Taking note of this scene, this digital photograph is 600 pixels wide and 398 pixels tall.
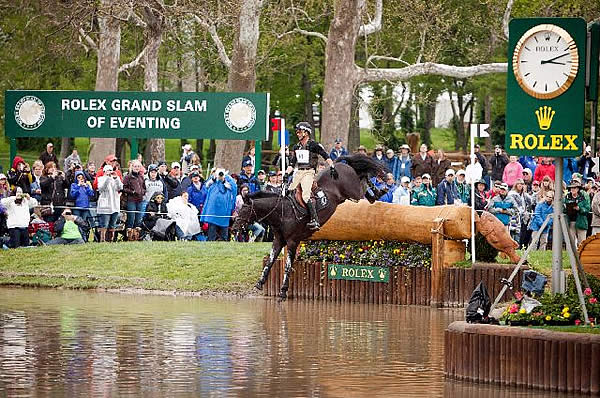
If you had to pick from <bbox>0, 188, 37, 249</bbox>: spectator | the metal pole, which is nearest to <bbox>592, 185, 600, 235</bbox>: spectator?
<bbox>0, 188, 37, 249</bbox>: spectator

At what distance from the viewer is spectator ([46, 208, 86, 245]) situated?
32938 millimetres

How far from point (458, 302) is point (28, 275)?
8901 mm

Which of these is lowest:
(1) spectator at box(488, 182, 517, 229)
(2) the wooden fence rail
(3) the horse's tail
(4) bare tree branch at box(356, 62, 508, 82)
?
(2) the wooden fence rail

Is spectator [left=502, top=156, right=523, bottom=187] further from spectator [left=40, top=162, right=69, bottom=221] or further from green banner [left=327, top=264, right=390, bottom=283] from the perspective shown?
green banner [left=327, top=264, right=390, bottom=283]

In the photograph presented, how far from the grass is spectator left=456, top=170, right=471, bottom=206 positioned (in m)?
5.70

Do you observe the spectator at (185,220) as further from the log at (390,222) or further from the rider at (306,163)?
the log at (390,222)

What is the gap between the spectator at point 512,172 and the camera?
37312 millimetres

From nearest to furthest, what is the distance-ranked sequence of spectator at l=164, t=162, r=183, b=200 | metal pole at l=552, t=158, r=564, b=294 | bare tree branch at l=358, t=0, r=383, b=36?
1. metal pole at l=552, t=158, r=564, b=294
2. spectator at l=164, t=162, r=183, b=200
3. bare tree branch at l=358, t=0, r=383, b=36

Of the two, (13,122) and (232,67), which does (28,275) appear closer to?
(13,122)

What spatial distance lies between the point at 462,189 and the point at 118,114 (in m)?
9.22

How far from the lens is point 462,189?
34.9 m

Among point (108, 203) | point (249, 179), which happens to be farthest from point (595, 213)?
point (108, 203)

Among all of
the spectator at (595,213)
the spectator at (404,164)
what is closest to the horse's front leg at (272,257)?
the spectator at (595,213)

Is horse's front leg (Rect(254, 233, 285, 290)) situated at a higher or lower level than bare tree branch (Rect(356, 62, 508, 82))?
lower
